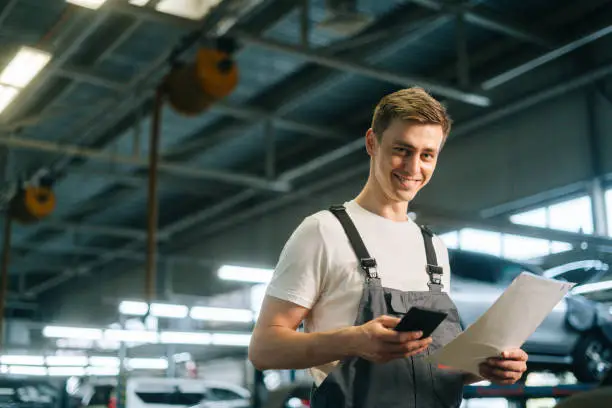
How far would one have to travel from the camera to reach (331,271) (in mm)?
1864

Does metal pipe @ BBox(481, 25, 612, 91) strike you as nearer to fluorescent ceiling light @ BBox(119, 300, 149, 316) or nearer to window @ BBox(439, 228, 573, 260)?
window @ BBox(439, 228, 573, 260)

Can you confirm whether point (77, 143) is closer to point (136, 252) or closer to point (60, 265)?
point (136, 252)

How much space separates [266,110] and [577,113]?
3.82 m

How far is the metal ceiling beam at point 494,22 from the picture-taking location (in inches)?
302

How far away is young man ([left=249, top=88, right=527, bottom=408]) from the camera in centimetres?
179

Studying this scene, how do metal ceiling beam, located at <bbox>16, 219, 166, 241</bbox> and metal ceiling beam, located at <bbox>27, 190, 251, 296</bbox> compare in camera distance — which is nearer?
metal ceiling beam, located at <bbox>27, 190, 251, 296</bbox>

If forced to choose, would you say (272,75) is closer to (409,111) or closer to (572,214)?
(572,214)

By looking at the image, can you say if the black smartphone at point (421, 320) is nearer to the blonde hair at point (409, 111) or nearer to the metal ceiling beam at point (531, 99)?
the blonde hair at point (409, 111)

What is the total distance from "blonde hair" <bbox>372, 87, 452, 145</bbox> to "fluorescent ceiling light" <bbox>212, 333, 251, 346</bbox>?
8.70m

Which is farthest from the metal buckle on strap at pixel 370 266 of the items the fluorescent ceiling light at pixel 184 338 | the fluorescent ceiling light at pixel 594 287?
the fluorescent ceiling light at pixel 184 338

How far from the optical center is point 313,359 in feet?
5.79

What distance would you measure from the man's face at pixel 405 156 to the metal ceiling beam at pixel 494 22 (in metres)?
5.94

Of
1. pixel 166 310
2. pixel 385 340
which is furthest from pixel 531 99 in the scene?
pixel 385 340

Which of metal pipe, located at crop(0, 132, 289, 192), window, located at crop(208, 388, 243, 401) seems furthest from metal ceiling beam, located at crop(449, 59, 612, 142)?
window, located at crop(208, 388, 243, 401)
